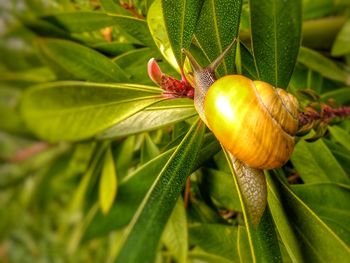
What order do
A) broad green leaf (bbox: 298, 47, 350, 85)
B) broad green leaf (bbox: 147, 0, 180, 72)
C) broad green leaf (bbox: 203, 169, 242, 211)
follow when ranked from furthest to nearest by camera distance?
broad green leaf (bbox: 298, 47, 350, 85)
broad green leaf (bbox: 203, 169, 242, 211)
broad green leaf (bbox: 147, 0, 180, 72)

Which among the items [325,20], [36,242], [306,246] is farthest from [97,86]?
[36,242]

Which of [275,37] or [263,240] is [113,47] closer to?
[275,37]

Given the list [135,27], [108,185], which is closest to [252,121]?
[135,27]

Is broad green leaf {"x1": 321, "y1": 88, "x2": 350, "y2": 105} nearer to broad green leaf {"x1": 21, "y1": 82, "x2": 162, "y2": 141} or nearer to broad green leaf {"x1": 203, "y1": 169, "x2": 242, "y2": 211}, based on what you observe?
broad green leaf {"x1": 203, "y1": 169, "x2": 242, "y2": 211}

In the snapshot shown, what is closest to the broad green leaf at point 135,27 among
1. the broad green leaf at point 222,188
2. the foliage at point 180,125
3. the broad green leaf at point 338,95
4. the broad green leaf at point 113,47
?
the foliage at point 180,125

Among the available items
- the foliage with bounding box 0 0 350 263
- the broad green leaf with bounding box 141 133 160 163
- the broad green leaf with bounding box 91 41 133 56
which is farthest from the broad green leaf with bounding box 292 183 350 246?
the broad green leaf with bounding box 91 41 133 56

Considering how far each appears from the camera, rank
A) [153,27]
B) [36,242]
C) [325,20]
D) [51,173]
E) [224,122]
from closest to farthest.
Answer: [224,122], [153,27], [325,20], [51,173], [36,242]

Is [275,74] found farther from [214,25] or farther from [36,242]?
[36,242]
